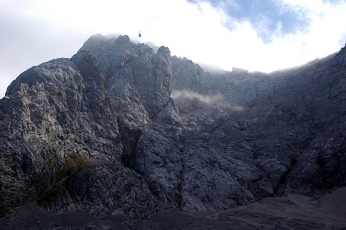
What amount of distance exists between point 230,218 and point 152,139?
3475cm

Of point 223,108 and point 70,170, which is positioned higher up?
point 223,108

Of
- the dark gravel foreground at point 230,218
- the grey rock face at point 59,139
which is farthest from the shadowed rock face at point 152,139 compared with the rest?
the dark gravel foreground at point 230,218

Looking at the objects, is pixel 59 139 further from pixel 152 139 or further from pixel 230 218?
pixel 230 218

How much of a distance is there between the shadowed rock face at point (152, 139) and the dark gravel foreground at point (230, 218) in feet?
10.2

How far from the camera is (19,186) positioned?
76.9 meters

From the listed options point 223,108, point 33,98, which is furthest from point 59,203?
point 223,108

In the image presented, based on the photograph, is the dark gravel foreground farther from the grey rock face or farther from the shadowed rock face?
the grey rock face

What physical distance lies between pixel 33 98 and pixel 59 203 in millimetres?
30028

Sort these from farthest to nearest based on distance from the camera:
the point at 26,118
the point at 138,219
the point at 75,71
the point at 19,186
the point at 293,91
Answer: the point at 293,91
the point at 75,71
the point at 26,118
the point at 138,219
the point at 19,186

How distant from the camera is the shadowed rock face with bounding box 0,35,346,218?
84.2 meters

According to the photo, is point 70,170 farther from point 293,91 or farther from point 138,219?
point 293,91

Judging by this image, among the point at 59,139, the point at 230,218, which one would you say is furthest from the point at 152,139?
the point at 230,218

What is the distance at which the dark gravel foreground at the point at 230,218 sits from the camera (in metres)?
72.4

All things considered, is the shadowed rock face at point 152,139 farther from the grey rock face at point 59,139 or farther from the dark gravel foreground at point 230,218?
the dark gravel foreground at point 230,218
